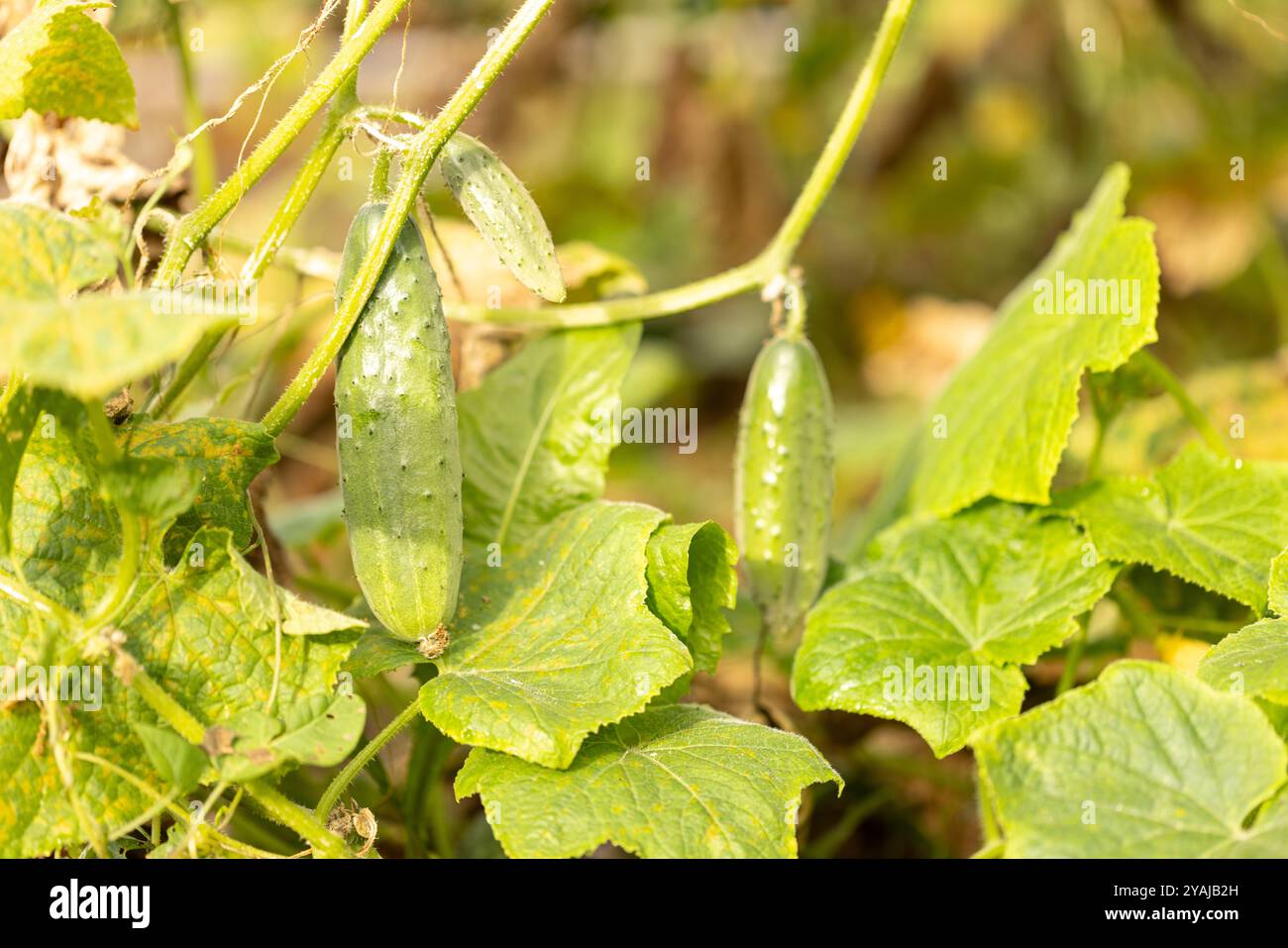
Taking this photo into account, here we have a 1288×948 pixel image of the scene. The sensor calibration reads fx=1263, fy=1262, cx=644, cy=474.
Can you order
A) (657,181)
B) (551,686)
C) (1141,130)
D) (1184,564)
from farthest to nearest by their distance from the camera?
1. (657,181)
2. (1141,130)
3. (1184,564)
4. (551,686)

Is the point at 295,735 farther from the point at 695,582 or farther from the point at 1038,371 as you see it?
the point at 1038,371

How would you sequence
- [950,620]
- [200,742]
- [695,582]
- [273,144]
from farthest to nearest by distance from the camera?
[950,620]
[695,582]
[273,144]
[200,742]

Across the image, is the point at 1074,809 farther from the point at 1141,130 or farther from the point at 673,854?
the point at 1141,130

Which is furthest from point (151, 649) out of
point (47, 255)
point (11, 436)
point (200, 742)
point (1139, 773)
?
point (1139, 773)

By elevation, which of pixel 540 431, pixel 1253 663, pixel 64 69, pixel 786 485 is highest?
pixel 64 69

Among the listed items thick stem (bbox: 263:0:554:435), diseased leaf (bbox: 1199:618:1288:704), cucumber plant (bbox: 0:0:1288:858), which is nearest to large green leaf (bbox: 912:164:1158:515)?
cucumber plant (bbox: 0:0:1288:858)

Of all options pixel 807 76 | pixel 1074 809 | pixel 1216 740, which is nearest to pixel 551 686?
pixel 1074 809

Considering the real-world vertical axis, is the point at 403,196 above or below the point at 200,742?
above
